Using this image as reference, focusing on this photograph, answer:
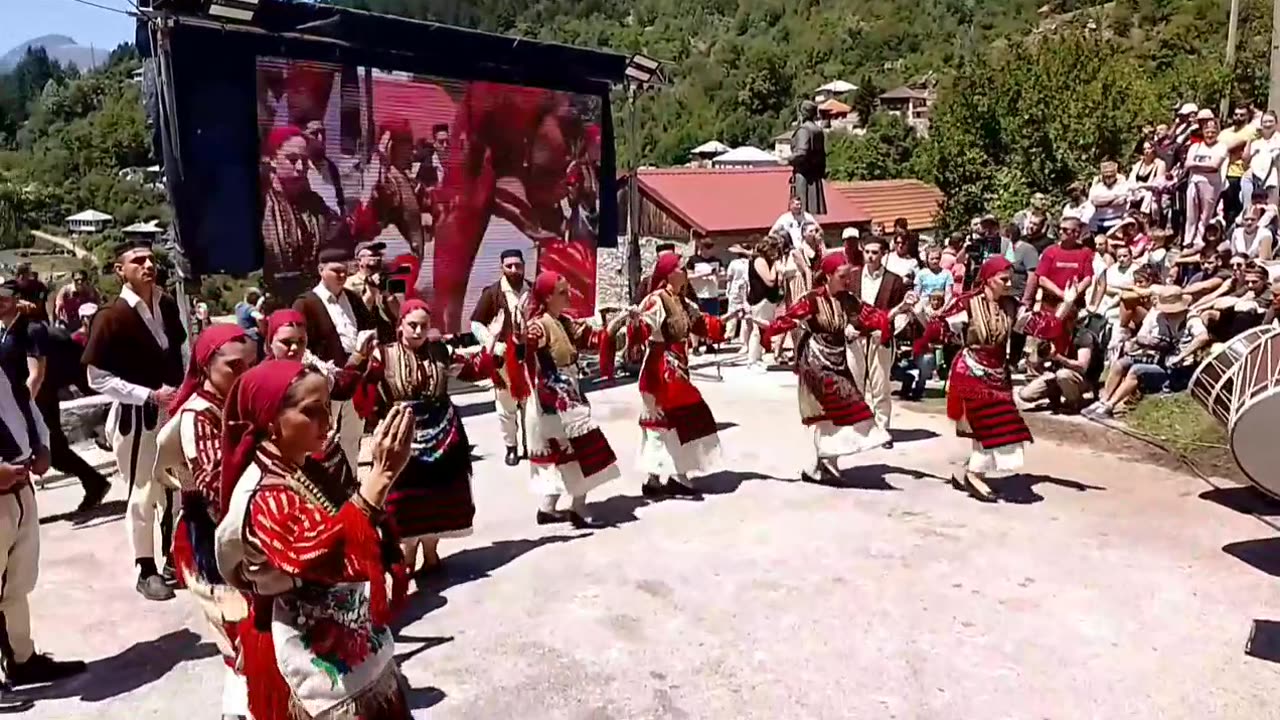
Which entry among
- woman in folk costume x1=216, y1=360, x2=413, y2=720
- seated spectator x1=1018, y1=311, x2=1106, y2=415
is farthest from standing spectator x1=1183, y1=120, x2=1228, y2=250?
woman in folk costume x1=216, y1=360, x2=413, y2=720

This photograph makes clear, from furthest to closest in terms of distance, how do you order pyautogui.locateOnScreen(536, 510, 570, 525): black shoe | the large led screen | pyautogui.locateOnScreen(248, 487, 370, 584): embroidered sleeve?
the large led screen < pyautogui.locateOnScreen(536, 510, 570, 525): black shoe < pyautogui.locateOnScreen(248, 487, 370, 584): embroidered sleeve

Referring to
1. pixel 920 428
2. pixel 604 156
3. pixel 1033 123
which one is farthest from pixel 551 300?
pixel 1033 123

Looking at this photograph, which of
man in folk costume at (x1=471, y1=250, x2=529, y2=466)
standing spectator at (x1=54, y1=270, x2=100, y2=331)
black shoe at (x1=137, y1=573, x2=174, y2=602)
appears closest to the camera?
black shoe at (x1=137, y1=573, x2=174, y2=602)

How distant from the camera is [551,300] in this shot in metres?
6.85

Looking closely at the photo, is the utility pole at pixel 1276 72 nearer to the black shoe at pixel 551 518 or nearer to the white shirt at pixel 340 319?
the black shoe at pixel 551 518

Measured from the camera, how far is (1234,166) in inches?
514

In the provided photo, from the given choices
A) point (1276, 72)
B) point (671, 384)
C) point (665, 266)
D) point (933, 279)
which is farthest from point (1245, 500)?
point (1276, 72)

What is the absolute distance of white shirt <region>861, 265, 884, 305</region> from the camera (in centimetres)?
948

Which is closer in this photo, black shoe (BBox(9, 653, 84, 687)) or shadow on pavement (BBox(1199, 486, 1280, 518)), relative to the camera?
black shoe (BBox(9, 653, 84, 687))

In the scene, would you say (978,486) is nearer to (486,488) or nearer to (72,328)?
(486,488)

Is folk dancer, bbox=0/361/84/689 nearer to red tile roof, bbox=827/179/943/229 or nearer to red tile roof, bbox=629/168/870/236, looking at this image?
red tile roof, bbox=629/168/870/236

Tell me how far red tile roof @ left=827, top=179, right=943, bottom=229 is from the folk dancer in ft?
88.5

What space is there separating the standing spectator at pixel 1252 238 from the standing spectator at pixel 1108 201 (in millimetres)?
2464

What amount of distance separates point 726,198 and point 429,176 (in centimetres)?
1740
